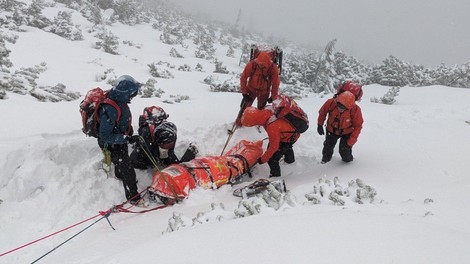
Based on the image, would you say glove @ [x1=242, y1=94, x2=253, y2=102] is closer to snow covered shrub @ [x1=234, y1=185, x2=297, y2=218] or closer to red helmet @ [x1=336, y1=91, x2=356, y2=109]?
red helmet @ [x1=336, y1=91, x2=356, y2=109]

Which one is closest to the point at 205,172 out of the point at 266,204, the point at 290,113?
the point at 290,113

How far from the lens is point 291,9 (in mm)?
93375

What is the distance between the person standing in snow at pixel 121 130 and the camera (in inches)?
202

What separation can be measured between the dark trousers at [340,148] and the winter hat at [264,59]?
1.91m

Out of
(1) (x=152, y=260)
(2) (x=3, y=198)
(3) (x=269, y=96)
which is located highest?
(3) (x=269, y=96)

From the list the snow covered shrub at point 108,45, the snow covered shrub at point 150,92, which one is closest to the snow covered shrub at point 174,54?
the snow covered shrub at point 108,45

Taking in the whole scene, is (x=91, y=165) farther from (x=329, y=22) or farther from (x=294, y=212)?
(x=329, y=22)

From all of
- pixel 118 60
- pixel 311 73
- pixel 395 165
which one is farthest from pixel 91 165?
pixel 311 73

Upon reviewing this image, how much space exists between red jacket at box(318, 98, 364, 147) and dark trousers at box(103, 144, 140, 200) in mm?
3458

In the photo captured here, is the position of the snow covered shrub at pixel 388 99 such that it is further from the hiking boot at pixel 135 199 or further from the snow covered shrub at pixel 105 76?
the hiking boot at pixel 135 199

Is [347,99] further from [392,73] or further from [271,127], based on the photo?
[392,73]

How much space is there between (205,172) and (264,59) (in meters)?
2.76

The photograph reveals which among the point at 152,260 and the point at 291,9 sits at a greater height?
the point at 291,9

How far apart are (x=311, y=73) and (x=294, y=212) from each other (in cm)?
1161
